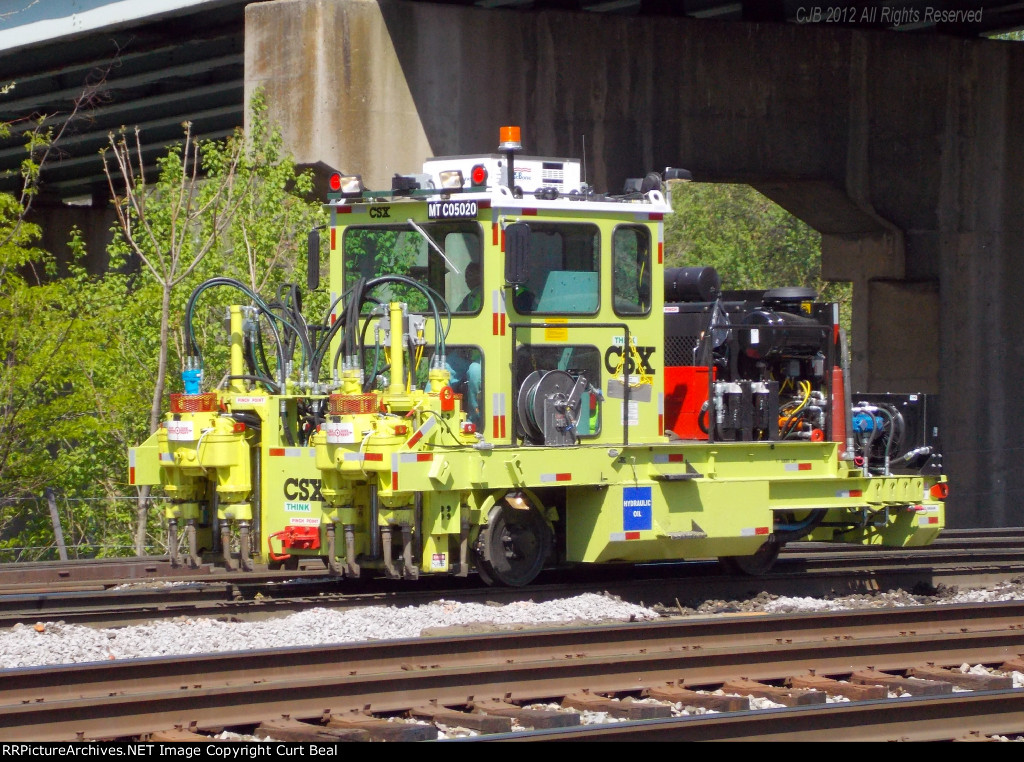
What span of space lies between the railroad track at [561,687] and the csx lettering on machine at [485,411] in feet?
5.55

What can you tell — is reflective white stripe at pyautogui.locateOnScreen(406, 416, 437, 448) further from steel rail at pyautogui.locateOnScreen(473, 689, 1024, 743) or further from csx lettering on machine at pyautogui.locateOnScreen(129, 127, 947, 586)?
steel rail at pyautogui.locateOnScreen(473, 689, 1024, 743)

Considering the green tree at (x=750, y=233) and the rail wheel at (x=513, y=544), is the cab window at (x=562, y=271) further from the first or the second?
the green tree at (x=750, y=233)

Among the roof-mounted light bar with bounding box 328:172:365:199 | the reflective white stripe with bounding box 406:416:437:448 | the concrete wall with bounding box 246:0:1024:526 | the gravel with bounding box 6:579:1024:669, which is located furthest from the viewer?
the concrete wall with bounding box 246:0:1024:526

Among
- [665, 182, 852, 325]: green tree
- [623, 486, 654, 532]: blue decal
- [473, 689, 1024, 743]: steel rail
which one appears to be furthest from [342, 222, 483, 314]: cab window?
[665, 182, 852, 325]: green tree

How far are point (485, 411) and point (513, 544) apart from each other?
1001mm

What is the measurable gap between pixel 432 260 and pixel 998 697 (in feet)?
17.4

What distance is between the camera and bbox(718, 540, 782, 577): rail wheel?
1179 cm

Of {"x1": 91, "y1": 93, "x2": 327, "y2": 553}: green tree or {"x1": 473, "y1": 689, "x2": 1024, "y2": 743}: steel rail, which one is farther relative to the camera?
{"x1": 91, "y1": 93, "x2": 327, "y2": 553}: green tree

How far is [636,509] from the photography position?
34.2ft

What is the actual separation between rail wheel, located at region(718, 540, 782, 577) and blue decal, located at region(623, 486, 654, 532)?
158 centimetres

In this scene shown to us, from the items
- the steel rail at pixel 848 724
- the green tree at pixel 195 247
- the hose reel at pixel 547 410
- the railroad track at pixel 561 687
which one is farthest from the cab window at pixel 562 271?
the green tree at pixel 195 247

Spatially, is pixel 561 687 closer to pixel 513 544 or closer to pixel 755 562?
pixel 513 544

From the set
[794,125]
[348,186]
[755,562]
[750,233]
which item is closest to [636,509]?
[755,562]

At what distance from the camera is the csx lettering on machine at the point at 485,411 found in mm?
9734
